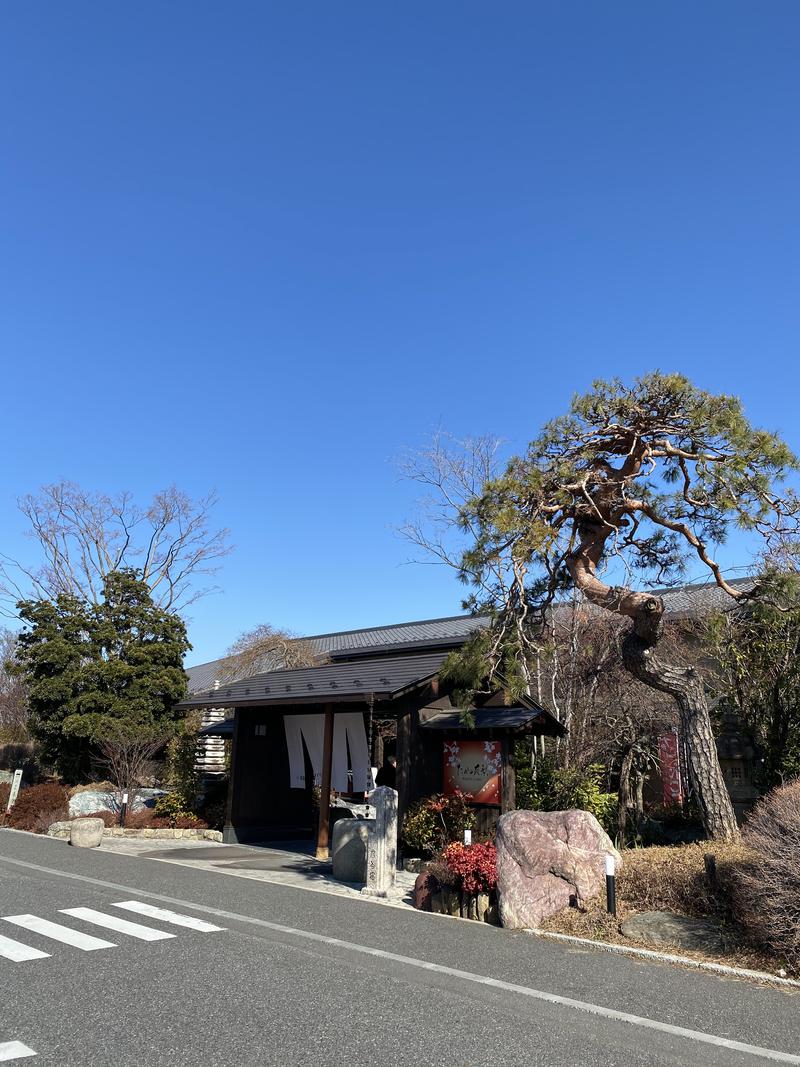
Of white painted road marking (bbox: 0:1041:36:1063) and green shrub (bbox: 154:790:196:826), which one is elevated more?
green shrub (bbox: 154:790:196:826)

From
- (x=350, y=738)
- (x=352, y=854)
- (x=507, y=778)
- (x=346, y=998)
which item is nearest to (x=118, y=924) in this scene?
(x=346, y=998)

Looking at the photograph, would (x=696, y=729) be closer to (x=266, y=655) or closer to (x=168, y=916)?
(x=168, y=916)

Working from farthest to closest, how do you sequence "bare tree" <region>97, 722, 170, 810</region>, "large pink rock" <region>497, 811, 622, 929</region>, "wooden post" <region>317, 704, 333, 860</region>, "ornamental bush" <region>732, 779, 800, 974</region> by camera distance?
"bare tree" <region>97, 722, 170, 810</region> < "wooden post" <region>317, 704, 333, 860</region> < "large pink rock" <region>497, 811, 622, 929</region> < "ornamental bush" <region>732, 779, 800, 974</region>

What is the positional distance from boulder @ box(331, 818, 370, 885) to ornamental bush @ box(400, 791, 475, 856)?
0.81m

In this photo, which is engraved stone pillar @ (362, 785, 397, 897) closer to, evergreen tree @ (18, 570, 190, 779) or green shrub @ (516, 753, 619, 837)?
green shrub @ (516, 753, 619, 837)

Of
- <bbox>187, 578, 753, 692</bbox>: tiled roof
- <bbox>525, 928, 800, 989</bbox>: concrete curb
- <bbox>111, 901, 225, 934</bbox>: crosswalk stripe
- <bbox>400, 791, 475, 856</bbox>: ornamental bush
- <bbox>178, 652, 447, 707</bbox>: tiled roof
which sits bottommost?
<bbox>525, 928, 800, 989</bbox>: concrete curb

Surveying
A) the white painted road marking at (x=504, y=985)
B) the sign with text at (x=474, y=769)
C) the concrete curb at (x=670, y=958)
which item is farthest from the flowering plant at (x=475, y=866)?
the sign with text at (x=474, y=769)

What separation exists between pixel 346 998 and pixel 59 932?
3629 mm

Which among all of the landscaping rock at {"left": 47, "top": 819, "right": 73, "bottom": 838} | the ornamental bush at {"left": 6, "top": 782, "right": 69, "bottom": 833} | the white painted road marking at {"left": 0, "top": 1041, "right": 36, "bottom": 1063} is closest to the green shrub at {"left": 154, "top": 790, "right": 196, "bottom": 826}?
the landscaping rock at {"left": 47, "top": 819, "right": 73, "bottom": 838}

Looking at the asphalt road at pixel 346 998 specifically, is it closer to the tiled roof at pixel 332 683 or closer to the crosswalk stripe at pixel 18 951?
the crosswalk stripe at pixel 18 951

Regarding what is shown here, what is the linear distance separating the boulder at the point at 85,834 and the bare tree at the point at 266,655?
10442mm

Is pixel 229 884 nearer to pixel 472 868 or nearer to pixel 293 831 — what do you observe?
pixel 472 868

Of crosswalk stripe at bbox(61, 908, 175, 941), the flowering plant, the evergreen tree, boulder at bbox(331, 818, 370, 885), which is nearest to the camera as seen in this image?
Answer: crosswalk stripe at bbox(61, 908, 175, 941)

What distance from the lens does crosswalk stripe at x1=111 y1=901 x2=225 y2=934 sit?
8.19 m
